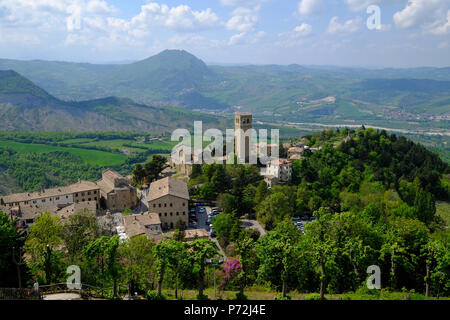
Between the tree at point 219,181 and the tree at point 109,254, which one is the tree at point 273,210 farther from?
the tree at point 109,254

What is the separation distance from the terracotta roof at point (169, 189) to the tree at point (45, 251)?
18.8m

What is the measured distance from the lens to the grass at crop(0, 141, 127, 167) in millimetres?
134125

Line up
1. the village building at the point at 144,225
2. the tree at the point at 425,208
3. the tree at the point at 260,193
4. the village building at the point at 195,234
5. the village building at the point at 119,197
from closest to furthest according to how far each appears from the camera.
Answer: the village building at the point at 144,225
the village building at the point at 195,234
the tree at the point at 260,193
the tree at the point at 425,208
the village building at the point at 119,197

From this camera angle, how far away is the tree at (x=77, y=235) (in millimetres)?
29906

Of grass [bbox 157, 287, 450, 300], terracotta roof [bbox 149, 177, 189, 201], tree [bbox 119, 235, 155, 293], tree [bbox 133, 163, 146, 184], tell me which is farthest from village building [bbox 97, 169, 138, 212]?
grass [bbox 157, 287, 450, 300]

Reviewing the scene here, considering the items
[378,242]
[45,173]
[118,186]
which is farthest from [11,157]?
[378,242]

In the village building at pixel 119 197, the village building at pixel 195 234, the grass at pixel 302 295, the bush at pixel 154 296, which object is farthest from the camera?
the village building at pixel 119 197

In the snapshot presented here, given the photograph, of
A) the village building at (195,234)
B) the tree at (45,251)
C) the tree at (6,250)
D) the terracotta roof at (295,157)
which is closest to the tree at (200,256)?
the tree at (45,251)

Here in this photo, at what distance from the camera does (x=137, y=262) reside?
24.5m

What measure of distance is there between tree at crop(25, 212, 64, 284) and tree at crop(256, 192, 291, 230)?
25.1 m

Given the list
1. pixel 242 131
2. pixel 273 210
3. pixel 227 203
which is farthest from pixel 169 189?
pixel 242 131

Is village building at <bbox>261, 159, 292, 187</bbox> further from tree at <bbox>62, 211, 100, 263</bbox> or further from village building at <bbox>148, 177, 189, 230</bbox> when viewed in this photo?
tree at <bbox>62, 211, 100, 263</bbox>

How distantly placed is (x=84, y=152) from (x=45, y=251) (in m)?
127

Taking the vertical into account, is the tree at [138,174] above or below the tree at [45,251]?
below
